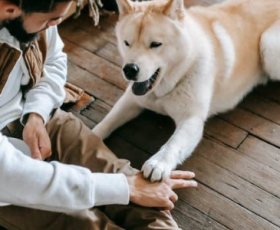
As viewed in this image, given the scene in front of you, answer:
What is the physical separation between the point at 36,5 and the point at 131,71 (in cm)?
58

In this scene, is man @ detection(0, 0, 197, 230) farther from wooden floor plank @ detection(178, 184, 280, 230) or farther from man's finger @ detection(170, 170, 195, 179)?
wooden floor plank @ detection(178, 184, 280, 230)

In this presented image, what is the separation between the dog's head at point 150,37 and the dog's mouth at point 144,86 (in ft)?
0.13

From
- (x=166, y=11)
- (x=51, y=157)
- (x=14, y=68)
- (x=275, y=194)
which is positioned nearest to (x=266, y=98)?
(x=275, y=194)

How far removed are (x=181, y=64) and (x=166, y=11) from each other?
20 cm

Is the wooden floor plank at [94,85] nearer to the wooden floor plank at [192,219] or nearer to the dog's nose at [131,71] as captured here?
the dog's nose at [131,71]

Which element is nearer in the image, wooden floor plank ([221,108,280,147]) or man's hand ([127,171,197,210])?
man's hand ([127,171,197,210])

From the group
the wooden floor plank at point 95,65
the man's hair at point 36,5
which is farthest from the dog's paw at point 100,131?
the man's hair at point 36,5

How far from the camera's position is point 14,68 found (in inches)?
48.9

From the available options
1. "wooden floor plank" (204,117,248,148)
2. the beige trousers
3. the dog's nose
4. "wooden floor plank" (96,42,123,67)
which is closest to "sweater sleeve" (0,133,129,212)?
the beige trousers

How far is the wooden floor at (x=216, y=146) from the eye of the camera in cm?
151

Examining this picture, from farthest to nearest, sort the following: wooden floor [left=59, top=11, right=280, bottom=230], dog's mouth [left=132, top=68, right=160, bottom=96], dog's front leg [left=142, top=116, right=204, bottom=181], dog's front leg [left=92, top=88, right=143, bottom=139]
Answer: dog's front leg [left=92, top=88, right=143, bottom=139] → dog's mouth [left=132, top=68, right=160, bottom=96] → wooden floor [left=59, top=11, right=280, bottom=230] → dog's front leg [left=142, top=116, right=204, bottom=181]

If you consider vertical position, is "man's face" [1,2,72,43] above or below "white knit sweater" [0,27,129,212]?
above

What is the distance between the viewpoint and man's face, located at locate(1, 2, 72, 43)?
101 cm

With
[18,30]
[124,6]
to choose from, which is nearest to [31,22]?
[18,30]
